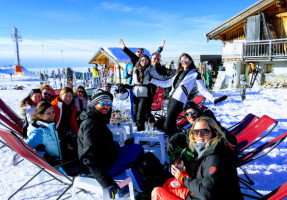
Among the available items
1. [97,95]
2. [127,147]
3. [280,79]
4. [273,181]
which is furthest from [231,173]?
[280,79]

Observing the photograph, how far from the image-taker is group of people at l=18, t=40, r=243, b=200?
1.63m

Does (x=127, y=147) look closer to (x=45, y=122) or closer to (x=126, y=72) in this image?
(x=45, y=122)

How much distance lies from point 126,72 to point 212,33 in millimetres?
14027

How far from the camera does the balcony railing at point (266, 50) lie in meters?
13.6

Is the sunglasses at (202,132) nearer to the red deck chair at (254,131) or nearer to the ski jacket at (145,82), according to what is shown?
the red deck chair at (254,131)

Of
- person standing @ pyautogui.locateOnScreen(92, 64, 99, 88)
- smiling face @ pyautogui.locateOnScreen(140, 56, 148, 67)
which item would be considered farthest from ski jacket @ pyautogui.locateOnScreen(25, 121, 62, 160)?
person standing @ pyautogui.locateOnScreen(92, 64, 99, 88)

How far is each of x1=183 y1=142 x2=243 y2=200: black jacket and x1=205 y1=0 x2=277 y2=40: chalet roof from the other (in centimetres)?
1632

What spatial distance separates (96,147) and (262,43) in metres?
15.4

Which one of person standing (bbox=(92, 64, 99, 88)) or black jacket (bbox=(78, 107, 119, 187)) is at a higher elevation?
person standing (bbox=(92, 64, 99, 88))

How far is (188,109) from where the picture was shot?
9.69 ft

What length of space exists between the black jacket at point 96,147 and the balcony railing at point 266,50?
1443 cm

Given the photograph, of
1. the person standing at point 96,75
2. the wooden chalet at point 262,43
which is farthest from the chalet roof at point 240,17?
the person standing at point 96,75

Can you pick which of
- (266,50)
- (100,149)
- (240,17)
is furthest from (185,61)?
(240,17)

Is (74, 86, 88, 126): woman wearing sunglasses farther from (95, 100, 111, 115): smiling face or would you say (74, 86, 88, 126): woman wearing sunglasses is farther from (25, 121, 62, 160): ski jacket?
(95, 100, 111, 115): smiling face
